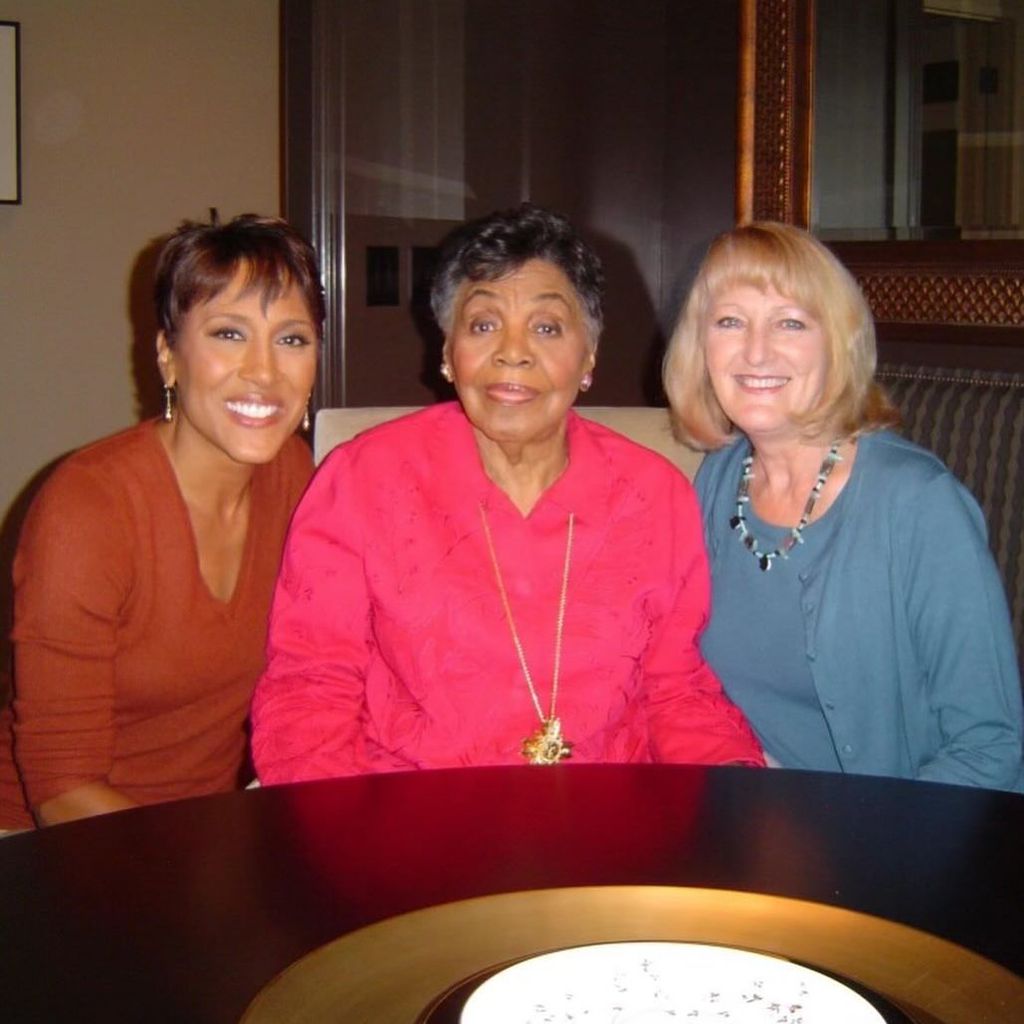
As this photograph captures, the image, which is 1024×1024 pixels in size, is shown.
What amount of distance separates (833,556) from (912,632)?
0.48 feet

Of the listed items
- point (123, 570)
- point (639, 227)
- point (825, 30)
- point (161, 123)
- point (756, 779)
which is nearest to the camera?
point (756, 779)

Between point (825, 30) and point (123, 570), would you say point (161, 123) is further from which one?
point (123, 570)

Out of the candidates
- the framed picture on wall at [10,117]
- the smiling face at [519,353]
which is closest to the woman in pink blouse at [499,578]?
the smiling face at [519,353]

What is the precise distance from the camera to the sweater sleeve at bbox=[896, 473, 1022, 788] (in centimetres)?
178

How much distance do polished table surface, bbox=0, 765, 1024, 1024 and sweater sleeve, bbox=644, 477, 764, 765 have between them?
2.01ft

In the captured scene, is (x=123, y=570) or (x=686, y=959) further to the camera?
(x=123, y=570)

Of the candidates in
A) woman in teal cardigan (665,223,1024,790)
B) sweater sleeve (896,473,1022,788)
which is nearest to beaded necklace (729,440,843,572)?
woman in teal cardigan (665,223,1024,790)

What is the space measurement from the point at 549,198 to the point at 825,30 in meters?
1.30

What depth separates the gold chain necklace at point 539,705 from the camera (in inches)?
72.5

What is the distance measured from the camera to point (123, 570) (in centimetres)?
180

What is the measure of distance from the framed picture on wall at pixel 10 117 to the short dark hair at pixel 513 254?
9.20 feet

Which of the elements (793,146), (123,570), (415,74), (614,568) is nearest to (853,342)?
(614,568)

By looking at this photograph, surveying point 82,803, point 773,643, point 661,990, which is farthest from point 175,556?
point 661,990

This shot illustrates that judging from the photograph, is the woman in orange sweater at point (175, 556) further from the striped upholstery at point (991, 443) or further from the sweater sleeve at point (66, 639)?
the striped upholstery at point (991, 443)
